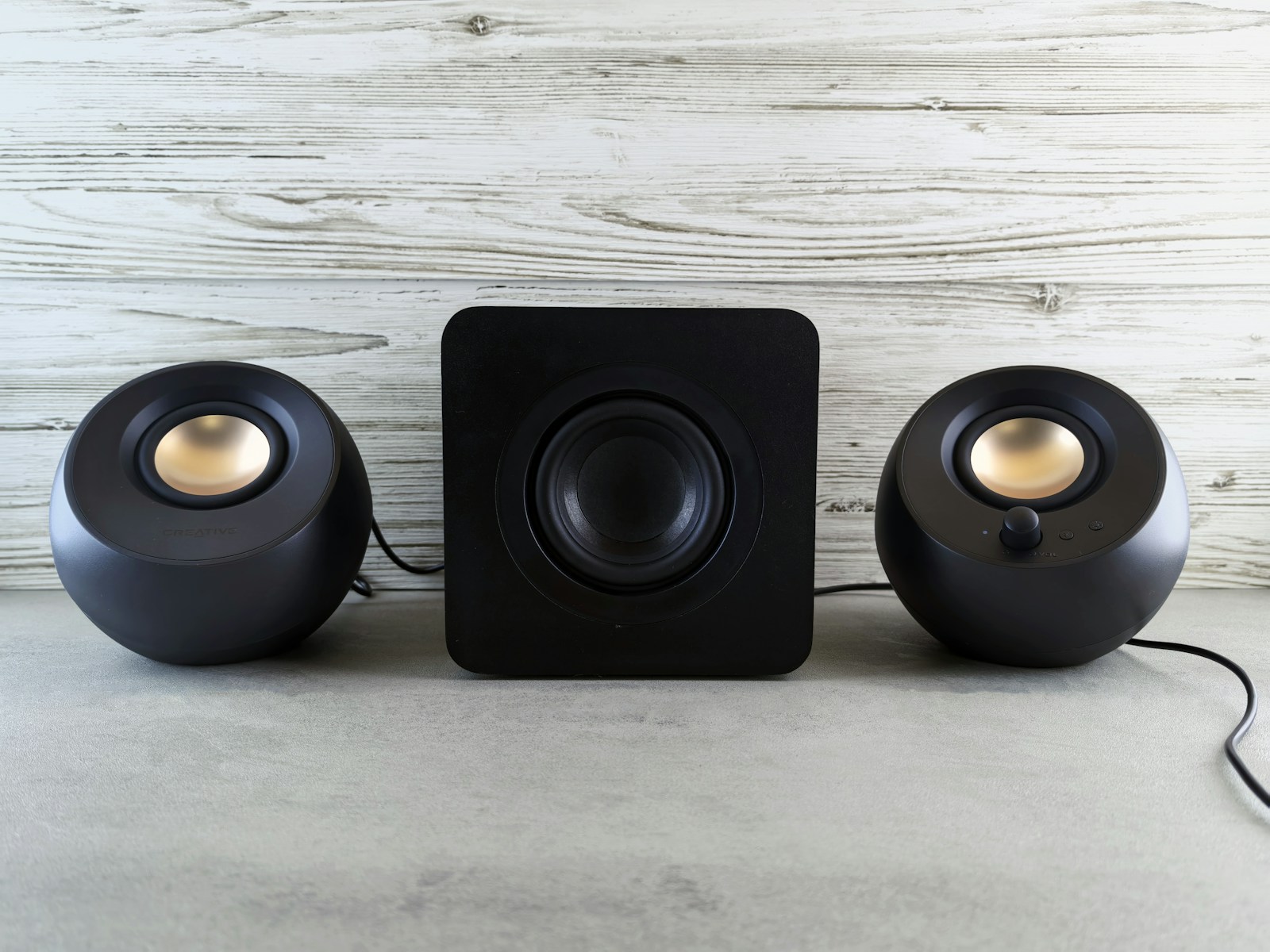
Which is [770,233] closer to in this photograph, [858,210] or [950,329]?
[858,210]

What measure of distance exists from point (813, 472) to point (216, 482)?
50cm

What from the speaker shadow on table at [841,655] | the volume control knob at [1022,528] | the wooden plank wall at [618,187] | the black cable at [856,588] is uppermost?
the wooden plank wall at [618,187]

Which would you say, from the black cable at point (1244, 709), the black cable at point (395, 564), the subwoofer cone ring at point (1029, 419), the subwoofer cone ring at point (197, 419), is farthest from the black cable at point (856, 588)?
the subwoofer cone ring at point (197, 419)

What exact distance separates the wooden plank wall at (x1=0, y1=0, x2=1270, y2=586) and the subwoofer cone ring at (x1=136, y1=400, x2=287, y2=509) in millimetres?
275

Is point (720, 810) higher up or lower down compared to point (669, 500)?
lower down

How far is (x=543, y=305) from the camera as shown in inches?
42.3

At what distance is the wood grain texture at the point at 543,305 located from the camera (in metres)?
1.06

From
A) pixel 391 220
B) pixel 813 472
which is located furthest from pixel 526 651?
pixel 391 220

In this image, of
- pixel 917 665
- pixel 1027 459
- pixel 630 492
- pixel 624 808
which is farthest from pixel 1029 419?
pixel 624 808

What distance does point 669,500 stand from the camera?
757mm

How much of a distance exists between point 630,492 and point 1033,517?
0.32 metres

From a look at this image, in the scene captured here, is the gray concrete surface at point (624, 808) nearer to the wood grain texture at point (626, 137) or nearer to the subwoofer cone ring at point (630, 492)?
the subwoofer cone ring at point (630, 492)

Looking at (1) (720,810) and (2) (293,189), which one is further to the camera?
(2) (293,189)

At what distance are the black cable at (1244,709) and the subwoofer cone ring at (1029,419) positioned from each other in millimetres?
165
